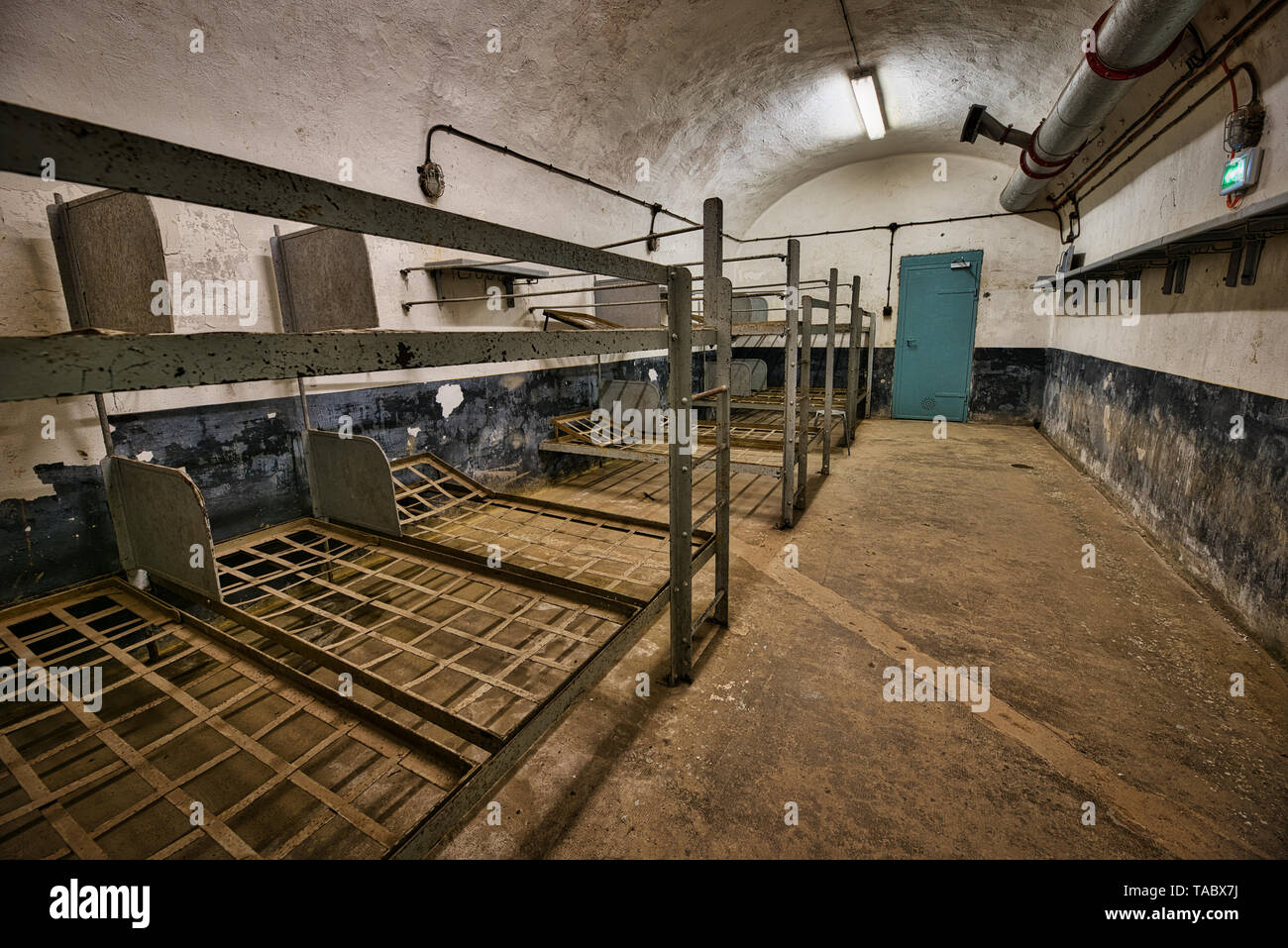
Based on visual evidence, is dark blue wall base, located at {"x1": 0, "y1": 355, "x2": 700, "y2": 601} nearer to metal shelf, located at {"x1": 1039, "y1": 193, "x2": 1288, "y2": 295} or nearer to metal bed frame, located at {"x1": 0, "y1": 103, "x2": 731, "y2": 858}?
metal bed frame, located at {"x1": 0, "y1": 103, "x2": 731, "y2": 858}

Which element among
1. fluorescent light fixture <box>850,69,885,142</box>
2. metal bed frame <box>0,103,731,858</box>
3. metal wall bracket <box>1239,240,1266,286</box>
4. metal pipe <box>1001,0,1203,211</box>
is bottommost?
metal bed frame <box>0,103,731,858</box>

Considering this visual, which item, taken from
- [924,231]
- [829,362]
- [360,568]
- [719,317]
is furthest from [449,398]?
[924,231]

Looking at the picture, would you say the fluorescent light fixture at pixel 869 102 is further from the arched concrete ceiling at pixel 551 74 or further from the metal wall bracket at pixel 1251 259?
the metal wall bracket at pixel 1251 259

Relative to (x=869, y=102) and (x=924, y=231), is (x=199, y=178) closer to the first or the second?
(x=869, y=102)

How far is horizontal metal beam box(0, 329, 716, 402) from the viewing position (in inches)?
25.9

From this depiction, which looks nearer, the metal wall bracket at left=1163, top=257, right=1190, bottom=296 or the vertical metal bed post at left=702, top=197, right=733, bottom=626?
the vertical metal bed post at left=702, top=197, right=733, bottom=626

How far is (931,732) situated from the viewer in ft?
5.90

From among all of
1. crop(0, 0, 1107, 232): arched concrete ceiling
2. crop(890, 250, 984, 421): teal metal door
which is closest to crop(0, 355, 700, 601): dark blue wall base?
crop(0, 0, 1107, 232): arched concrete ceiling

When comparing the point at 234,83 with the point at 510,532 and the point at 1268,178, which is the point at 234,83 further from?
the point at 1268,178

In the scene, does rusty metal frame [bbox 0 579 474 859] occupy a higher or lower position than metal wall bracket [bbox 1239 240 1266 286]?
lower

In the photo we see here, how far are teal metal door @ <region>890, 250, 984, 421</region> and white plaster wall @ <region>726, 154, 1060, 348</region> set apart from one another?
13 cm

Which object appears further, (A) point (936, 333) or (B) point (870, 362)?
(A) point (936, 333)

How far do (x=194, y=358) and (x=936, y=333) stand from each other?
28.2 feet

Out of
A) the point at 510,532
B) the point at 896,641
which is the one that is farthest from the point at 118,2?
the point at 896,641
